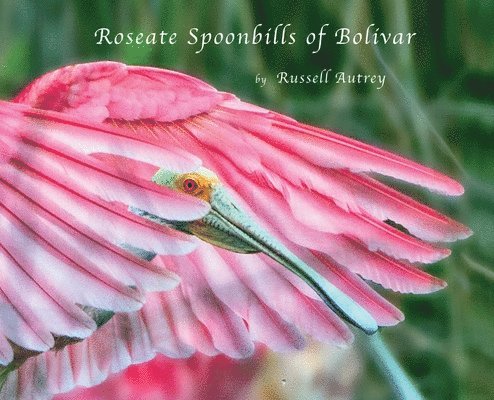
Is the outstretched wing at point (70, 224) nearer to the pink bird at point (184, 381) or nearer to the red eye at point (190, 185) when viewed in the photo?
the red eye at point (190, 185)

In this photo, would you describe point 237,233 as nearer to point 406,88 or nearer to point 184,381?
point 184,381

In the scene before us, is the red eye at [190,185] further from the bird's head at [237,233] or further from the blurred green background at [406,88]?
the blurred green background at [406,88]

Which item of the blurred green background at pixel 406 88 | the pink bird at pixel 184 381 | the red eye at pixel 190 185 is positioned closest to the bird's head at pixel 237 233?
the red eye at pixel 190 185

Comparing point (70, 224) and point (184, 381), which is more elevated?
point (70, 224)

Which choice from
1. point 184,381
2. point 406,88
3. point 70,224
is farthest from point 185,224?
point 406,88

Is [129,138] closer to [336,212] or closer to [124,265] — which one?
[124,265]

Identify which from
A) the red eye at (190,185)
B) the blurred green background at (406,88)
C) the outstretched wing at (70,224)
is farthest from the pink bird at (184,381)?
the red eye at (190,185)

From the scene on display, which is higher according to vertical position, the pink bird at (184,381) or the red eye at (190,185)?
the red eye at (190,185)
